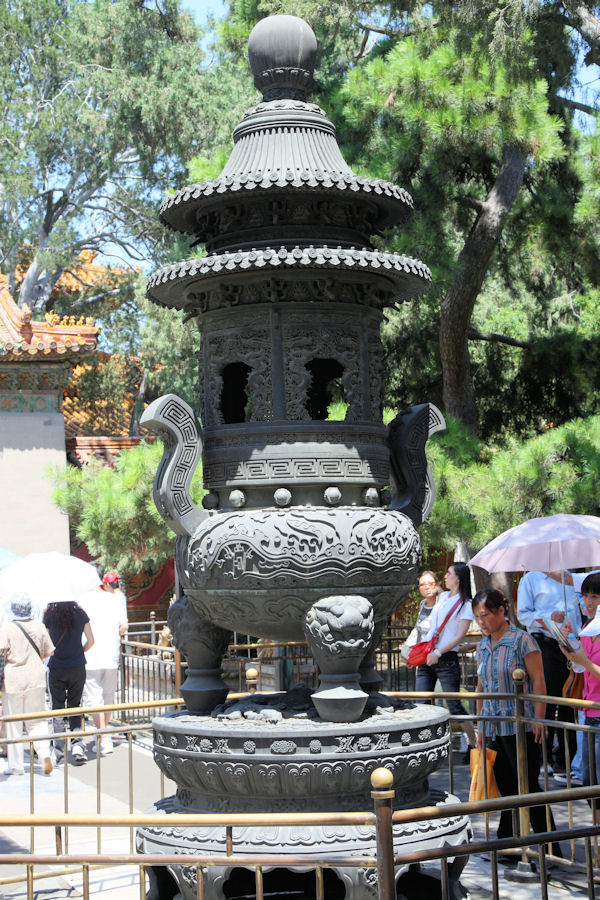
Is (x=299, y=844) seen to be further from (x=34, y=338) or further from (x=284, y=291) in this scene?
(x=34, y=338)

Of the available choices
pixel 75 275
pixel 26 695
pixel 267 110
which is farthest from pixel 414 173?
pixel 75 275

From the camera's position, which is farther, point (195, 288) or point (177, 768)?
point (195, 288)

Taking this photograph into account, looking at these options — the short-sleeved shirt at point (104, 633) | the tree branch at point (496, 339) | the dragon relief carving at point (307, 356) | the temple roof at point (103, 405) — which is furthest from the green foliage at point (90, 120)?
the dragon relief carving at point (307, 356)

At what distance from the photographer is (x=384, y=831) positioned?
11.8 feet

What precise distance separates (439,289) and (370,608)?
21.0 ft

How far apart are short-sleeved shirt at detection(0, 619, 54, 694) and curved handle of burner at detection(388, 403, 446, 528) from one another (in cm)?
423

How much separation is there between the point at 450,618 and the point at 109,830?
9.92 ft

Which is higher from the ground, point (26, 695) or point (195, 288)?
point (195, 288)

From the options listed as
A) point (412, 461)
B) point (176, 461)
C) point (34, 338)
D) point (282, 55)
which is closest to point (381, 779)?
point (176, 461)

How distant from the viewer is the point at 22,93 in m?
24.7

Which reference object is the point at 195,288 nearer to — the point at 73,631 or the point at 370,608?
the point at 370,608

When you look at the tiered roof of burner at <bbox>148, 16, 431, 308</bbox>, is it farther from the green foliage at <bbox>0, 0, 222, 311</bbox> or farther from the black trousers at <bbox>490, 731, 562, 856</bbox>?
the green foliage at <bbox>0, 0, 222, 311</bbox>

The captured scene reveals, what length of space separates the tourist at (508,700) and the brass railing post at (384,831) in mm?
2869

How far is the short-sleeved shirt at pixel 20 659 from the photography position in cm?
900
